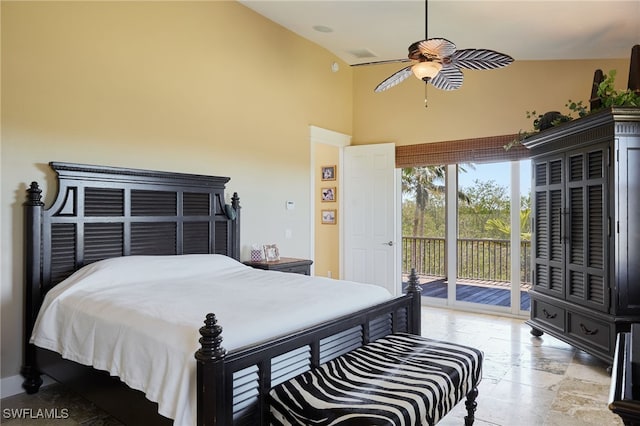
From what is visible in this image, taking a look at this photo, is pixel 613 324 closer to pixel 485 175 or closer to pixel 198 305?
pixel 485 175

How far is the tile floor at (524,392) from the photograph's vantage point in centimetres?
257

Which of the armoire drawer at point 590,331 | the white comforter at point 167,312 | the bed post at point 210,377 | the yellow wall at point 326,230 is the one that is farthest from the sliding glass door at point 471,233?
the bed post at point 210,377

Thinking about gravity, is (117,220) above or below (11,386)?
above

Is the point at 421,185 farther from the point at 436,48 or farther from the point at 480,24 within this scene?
the point at 436,48

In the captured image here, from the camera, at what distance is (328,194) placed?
6.71 meters

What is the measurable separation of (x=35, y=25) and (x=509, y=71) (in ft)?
15.5

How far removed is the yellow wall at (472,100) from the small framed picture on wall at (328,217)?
1.20 m

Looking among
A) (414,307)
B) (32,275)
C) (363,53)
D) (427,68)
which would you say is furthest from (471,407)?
(363,53)

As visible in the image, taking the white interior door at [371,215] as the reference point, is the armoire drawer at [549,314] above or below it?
below

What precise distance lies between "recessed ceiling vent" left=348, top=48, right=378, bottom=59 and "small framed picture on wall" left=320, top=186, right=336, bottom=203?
6.60 ft

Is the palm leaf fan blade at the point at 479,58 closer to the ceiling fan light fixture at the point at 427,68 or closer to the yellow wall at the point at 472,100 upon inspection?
the ceiling fan light fixture at the point at 427,68

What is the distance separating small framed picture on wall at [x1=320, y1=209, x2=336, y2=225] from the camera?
6.65m

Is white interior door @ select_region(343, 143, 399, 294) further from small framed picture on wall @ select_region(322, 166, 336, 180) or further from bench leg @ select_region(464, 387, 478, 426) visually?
bench leg @ select_region(464, 387, 478, 426)

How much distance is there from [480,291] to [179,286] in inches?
163
